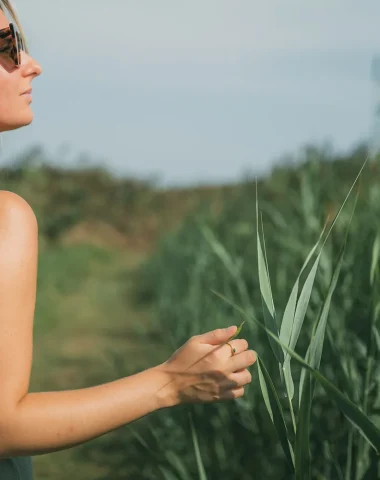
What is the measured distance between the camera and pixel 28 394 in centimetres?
110

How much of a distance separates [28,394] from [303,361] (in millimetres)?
394

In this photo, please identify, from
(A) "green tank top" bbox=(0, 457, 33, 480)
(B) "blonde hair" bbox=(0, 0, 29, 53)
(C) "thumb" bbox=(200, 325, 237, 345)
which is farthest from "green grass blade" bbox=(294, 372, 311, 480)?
(B) "blonde hair" bbox=(0, 0, 29, 53)

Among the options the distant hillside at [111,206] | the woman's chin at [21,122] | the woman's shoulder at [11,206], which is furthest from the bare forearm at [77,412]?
the distant hillside at [111,206]

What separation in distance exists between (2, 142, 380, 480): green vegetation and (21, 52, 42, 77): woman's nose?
423 mm

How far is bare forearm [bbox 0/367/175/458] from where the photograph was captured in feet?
3.56

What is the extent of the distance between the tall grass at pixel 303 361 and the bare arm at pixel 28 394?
0.57 feet

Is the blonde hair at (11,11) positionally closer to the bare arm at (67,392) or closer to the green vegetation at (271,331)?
the bare arm at (67,392)

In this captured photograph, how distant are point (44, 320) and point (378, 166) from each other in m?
3.82

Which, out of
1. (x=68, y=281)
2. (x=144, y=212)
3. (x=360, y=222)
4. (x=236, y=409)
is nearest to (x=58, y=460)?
(x=236, y=409)

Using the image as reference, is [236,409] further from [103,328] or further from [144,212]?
[144,212]

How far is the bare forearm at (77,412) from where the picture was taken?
1.08 m

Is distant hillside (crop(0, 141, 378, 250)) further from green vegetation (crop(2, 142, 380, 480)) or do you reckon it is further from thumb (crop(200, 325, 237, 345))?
thumb (crop(200, 325, 237, 345))

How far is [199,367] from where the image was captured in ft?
3.56

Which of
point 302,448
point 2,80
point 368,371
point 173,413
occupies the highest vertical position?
point 2,80
